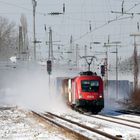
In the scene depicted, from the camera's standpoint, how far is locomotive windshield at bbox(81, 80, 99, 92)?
126ft

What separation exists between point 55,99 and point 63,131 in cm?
3090

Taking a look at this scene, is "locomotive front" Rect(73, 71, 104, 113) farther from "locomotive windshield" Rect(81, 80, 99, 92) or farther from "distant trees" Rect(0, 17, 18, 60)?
"distant trees" Rect(0, 17, 18, 60)

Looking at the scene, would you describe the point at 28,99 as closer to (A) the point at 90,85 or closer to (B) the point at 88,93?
(A) the point at 90,85

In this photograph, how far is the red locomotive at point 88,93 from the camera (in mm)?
37906

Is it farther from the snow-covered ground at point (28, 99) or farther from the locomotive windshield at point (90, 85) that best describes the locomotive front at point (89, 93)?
the snow-covered ground at point (28, 99)

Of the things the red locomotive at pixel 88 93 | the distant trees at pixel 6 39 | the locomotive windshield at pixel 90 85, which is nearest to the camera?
the red locomotive at pixel 88 93

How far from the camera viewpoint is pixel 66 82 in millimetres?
44562

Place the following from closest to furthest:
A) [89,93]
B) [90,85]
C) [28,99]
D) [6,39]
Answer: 1. [89,93]
2. [90,85]
3. [28,99]
4. [6,39]

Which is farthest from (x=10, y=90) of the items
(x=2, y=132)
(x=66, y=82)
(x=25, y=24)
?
(x=2, y=132)

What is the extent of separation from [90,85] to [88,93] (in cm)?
61

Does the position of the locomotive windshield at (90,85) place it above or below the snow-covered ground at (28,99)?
above

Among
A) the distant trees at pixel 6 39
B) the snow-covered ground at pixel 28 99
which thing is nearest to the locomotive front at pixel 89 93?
the snow-covered ground at pixel 28 99

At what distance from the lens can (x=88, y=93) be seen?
38.2m

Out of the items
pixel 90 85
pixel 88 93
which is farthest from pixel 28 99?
pixel 88 93
